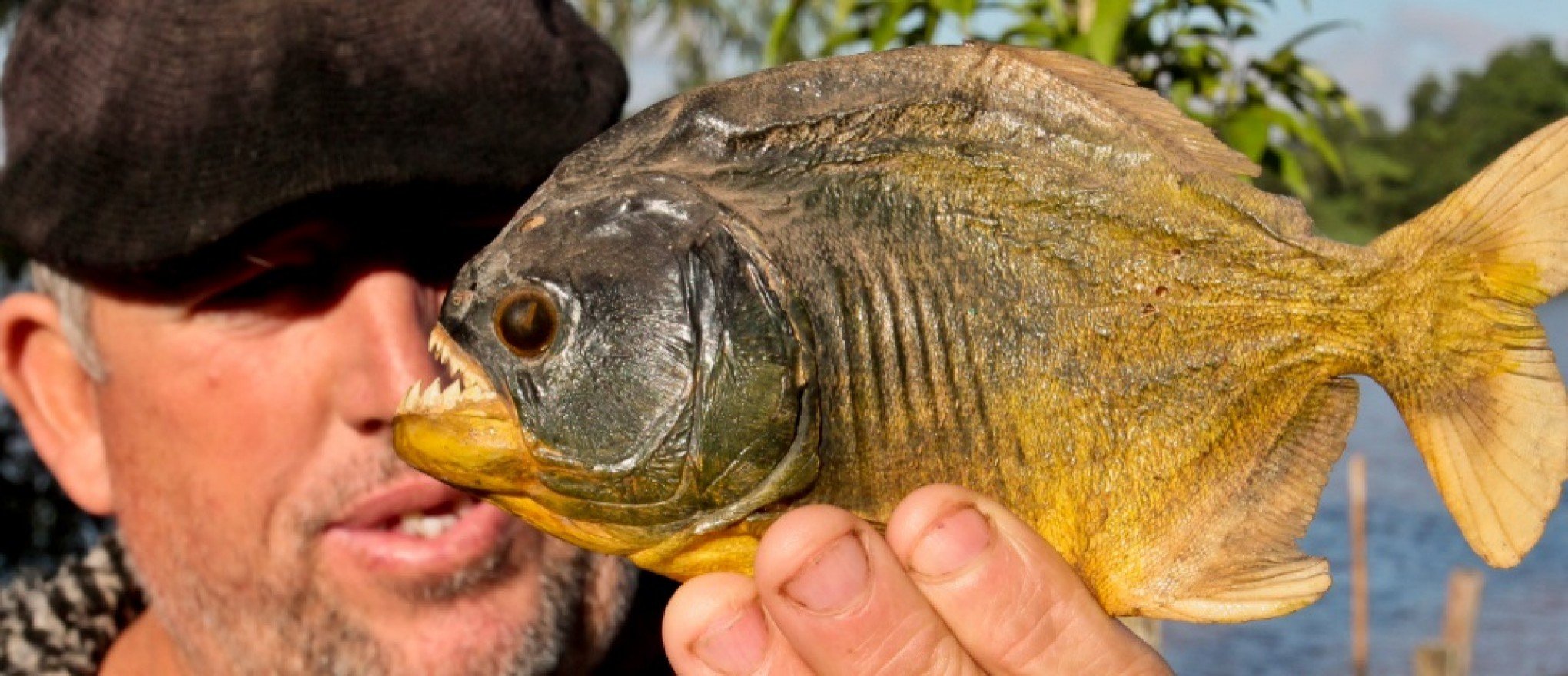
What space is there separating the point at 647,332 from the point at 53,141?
6.00ft

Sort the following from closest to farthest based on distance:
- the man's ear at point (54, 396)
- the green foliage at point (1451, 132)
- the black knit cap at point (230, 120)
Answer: the black knit cap at point (230, 120) < the man's ear at point (54, 396) < the green foliage at point (1451, 132)

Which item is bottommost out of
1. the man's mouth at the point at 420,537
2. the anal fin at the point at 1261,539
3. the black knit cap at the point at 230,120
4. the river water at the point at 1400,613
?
the river water at the point at 1400,613

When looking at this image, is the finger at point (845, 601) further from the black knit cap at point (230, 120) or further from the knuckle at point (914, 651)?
the black knit cap at point (230, 120)

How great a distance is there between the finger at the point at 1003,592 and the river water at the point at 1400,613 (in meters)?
12.4

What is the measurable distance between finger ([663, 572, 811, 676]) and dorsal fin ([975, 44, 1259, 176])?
728mm

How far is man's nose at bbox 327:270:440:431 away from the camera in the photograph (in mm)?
2785

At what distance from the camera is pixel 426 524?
9.82 feet

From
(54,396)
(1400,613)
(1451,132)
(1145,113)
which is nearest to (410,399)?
(1145,113)

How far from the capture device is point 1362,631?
12141 mm

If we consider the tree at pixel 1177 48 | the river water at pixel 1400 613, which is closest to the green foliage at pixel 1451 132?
the river water at pixel 1400 613

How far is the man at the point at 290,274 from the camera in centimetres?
274

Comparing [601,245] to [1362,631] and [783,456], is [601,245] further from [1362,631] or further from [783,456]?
[1362,631]

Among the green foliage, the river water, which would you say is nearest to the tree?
the river water

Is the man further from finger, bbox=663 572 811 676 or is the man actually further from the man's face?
finger, bbox=663 572 811 676
